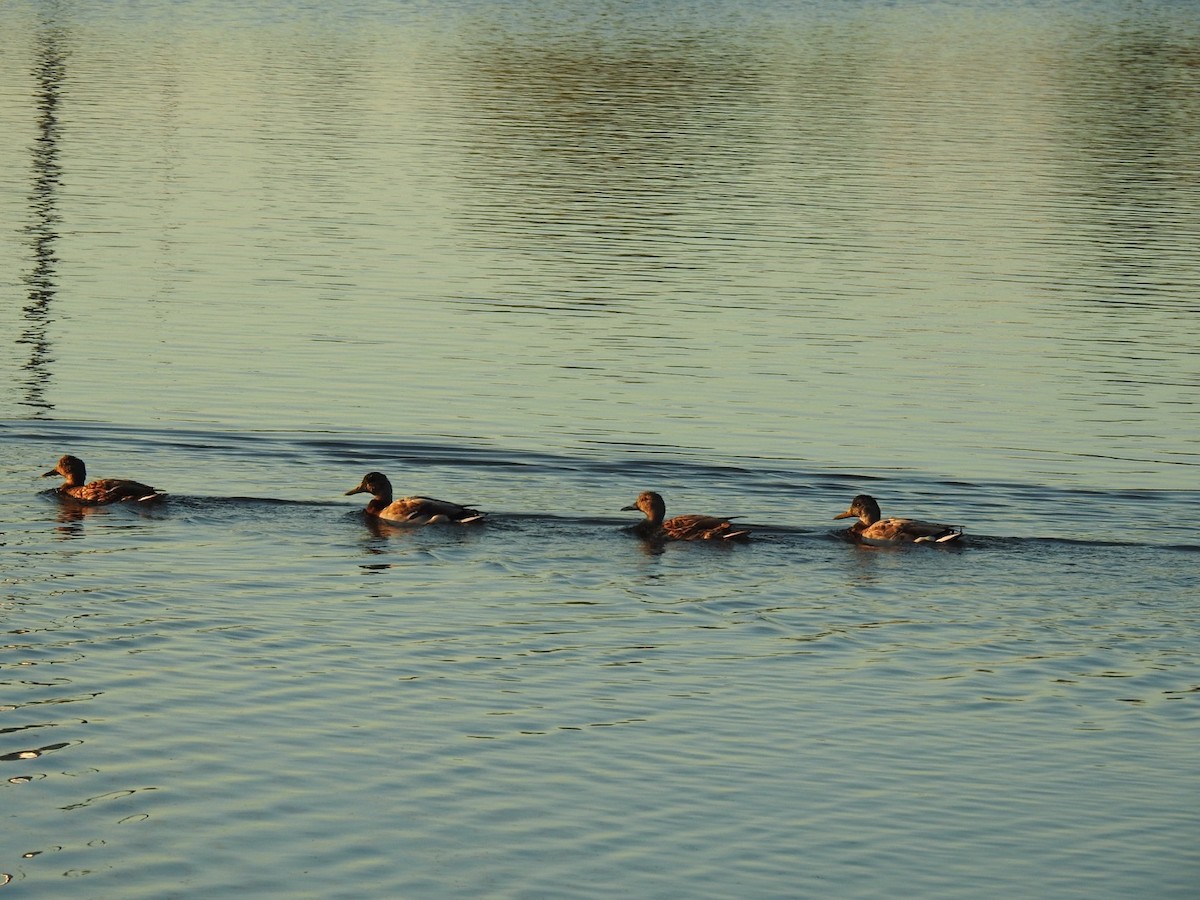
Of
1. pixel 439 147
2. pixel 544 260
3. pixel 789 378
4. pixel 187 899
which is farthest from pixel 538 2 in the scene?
pixel 187 899

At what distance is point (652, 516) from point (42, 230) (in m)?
20.6

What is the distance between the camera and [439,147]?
51250mm

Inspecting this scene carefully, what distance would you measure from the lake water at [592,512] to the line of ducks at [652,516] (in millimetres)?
242

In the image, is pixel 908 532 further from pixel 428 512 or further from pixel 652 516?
pixel 428 512

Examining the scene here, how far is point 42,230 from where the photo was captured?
38.4m

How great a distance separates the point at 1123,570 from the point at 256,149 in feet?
111

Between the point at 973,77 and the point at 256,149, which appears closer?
the point at 256,149

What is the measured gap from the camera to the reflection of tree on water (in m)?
27.8

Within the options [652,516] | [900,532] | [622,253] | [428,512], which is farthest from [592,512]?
[622,253]

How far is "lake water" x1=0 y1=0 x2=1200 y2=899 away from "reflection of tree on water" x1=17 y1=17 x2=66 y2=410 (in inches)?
8.5

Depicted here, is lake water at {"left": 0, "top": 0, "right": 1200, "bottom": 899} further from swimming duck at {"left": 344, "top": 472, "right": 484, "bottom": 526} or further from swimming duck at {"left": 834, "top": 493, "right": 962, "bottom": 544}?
swimming duck at {"left": 344, "top": 472, "right": 484, "bottom": 526}

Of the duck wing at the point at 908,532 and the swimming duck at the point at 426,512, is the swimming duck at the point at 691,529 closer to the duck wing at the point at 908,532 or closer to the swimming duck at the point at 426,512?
the duck wing at the point at 908,532

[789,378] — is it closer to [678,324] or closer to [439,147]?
[678,324]

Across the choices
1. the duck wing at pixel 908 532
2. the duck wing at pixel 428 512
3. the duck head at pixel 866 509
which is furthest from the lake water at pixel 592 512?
the duck head at pixel 866 509
